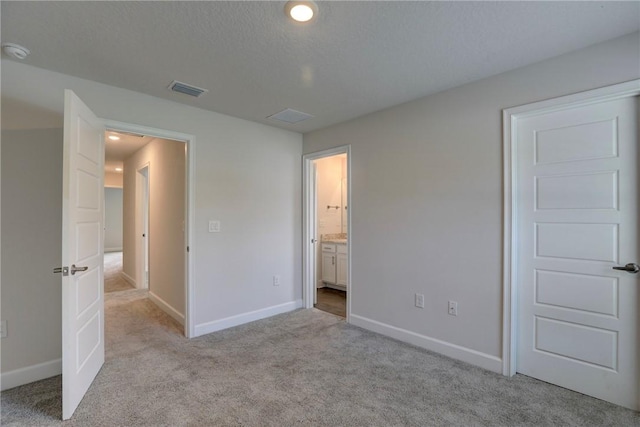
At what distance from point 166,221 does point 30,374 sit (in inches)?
82.9

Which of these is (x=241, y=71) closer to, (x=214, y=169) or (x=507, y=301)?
(x=214, y=169)

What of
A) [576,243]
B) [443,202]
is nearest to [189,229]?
[443,202]

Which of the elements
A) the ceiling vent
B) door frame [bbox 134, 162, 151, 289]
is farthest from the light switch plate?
door frame [bbox 134, 162, 151, 289]

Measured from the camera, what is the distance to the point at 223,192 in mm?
3541

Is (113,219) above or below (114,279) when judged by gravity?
above

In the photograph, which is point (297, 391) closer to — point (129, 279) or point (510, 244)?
point (510, 244)

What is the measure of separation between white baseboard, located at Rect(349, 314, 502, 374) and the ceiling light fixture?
9.23ft

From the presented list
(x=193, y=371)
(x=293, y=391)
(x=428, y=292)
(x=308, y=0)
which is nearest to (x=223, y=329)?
(x=193, y=371)

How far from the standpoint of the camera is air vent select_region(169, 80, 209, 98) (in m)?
A: 2.71

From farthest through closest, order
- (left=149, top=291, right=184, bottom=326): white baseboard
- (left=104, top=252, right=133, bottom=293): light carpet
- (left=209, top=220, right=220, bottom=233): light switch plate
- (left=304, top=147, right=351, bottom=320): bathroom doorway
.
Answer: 1. (left=104, top=252, right=133, bottom=293): light carpet
2. (left=304, top=147, right=351, bottom=320): bathroom doorway
3. (left=149, top=291, right=184, bottom=326): white baseboard
4. (left=209, top=220, right=220, bottom=233): light switch plate

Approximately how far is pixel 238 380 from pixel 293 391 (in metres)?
0.46

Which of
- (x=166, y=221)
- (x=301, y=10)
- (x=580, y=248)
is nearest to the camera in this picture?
(x=301, y=10)

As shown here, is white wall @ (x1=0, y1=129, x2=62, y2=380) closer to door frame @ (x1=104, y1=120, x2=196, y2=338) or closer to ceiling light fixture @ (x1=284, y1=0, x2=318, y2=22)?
door frame @ (x1=104, y1=120, x2=196, y2=338)

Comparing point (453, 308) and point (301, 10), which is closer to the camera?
point (301, 10)
